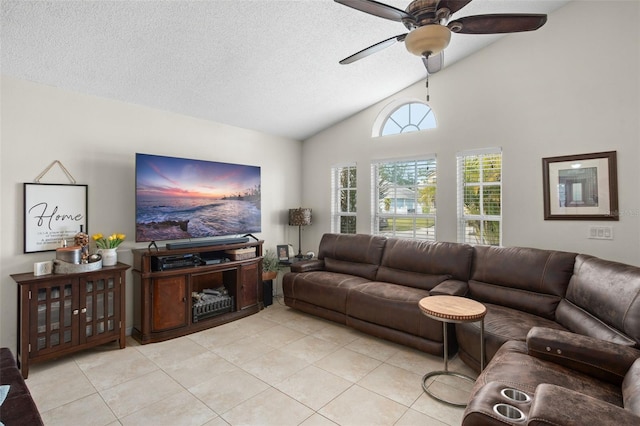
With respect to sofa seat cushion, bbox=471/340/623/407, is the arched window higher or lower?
higher

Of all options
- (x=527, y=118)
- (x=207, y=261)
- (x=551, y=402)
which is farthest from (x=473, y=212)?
(x=207, y=261)

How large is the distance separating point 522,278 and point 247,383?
2597mm

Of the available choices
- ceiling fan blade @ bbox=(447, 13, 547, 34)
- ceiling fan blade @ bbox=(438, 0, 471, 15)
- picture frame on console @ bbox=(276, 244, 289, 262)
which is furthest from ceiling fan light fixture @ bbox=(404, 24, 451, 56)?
picture frame on console @ bbox=(276, 244, 289, 262)

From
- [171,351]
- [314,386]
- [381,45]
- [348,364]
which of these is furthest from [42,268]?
[381,45]

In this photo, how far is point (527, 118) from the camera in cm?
330

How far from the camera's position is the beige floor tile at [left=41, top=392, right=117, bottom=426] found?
6.67ft

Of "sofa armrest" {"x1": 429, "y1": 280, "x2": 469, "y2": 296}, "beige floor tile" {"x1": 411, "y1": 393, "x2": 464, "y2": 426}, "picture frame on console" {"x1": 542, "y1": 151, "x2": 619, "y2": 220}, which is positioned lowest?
"beige floor tile" {"x1": 411, "y1": 393, "x2": 464, "y2": 426}

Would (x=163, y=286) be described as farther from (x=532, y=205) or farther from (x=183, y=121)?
(x=532, y=205)

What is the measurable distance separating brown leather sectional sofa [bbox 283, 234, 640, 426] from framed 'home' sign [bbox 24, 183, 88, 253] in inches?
96.9

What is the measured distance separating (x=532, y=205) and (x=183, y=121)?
4172 millimetres

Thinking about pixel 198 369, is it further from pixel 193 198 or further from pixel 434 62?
pixel 434 62

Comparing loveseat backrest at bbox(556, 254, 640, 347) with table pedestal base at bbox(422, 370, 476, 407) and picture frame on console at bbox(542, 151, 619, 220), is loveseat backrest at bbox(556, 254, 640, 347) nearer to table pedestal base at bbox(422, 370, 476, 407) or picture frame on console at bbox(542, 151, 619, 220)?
picture frame on console at bbox(542, 151, 619, 220)

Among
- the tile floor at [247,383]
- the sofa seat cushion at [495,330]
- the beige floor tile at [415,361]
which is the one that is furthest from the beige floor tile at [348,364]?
the sofa seat cushion at [495,330]

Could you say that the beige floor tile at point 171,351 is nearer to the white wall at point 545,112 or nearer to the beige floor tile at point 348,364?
the beige floor tile at point 348,364
